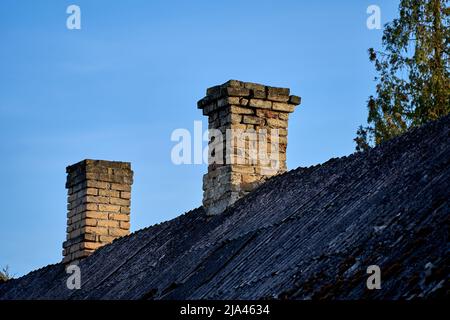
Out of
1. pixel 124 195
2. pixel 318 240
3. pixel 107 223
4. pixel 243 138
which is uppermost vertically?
pixel 124 195

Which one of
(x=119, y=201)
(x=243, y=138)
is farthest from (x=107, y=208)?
(x=243, y=138)

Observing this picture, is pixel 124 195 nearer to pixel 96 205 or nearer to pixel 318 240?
pixel 96 205

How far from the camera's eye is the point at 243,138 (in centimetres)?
1539

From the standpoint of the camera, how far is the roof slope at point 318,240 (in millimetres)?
8367

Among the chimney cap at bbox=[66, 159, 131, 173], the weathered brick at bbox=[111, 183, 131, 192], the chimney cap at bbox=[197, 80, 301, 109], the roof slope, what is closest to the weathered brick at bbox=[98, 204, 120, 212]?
the weathered brick at bbox=[111, 183, 131, 192]

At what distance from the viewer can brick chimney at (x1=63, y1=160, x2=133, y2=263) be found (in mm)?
19172

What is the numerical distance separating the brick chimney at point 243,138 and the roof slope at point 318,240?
0.42 meters

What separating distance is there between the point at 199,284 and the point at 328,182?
2005mm

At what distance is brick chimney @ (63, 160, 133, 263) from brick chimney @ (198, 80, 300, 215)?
400 centimetres

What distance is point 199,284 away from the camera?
11.6m

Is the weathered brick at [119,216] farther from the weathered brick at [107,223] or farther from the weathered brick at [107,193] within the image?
the weathered brick at [107,193]

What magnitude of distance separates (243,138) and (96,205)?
4.83 metres
